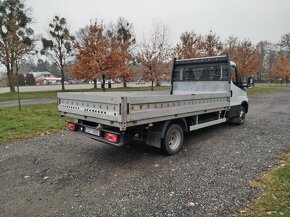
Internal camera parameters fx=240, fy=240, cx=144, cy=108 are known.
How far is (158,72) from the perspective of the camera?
61.7 ft

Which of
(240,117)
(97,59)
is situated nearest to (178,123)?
(240,117)

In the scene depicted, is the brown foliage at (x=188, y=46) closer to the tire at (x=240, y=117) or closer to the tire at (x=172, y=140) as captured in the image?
the tire at (x=240, y=117)

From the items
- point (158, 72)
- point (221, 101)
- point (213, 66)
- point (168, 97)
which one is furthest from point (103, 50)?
point (168, 97)

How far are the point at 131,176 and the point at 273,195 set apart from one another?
2341 millimetres

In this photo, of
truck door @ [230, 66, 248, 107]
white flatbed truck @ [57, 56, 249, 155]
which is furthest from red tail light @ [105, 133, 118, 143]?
truck door @ [230, 66, 248, 107]

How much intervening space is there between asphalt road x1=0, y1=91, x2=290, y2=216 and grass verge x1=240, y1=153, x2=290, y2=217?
0.54 ft

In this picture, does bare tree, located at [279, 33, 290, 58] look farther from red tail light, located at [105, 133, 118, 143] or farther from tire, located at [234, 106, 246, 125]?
red tail light, located at [105, 133, 118, 143]

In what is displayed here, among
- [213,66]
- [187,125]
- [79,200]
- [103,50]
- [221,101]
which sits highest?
[103,50]

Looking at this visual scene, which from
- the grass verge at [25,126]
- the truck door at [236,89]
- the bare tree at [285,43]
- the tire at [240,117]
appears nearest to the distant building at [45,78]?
the bare tree at [285,43]

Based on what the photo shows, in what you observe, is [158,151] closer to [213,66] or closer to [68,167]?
[68,167]

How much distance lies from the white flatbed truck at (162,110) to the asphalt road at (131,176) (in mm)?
590

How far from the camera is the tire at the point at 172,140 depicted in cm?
533

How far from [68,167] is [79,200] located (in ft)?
4.83

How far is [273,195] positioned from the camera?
358 cm
